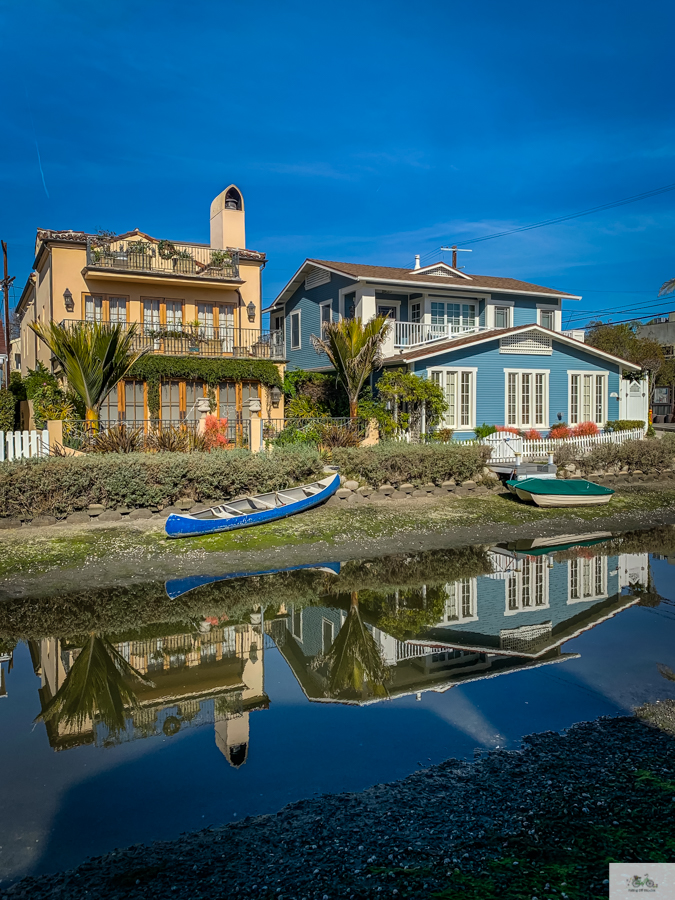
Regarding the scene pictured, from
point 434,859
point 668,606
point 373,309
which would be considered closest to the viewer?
point 434,859

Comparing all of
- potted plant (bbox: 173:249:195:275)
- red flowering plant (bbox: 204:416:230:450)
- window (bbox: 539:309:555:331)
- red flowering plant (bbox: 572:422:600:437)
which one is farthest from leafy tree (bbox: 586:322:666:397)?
red flowering plant (bbox: 204:416:230:450)

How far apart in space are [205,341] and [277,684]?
19.3 meters

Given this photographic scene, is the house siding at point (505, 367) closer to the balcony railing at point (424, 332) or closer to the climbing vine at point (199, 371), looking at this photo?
the balcony railing at point (424, 332)

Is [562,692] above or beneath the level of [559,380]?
beneath

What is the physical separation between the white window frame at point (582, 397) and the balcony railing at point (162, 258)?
14.4 meters

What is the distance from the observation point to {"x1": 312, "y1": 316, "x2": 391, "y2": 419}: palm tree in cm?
2397

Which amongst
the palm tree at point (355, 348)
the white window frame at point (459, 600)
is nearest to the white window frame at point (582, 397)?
the palm tree at point (355, 348)

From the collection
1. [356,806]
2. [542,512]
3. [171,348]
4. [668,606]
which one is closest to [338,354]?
[171,348]

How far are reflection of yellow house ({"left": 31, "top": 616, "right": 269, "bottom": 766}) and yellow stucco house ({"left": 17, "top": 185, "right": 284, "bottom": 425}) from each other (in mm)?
14990

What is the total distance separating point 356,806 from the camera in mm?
5723

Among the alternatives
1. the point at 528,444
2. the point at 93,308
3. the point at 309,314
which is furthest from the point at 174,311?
the point at 528,444

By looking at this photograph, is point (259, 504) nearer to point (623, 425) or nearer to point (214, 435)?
point (214, 435)

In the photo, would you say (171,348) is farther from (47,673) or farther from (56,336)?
(47,673)

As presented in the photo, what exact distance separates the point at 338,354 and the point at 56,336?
32.4 feet
